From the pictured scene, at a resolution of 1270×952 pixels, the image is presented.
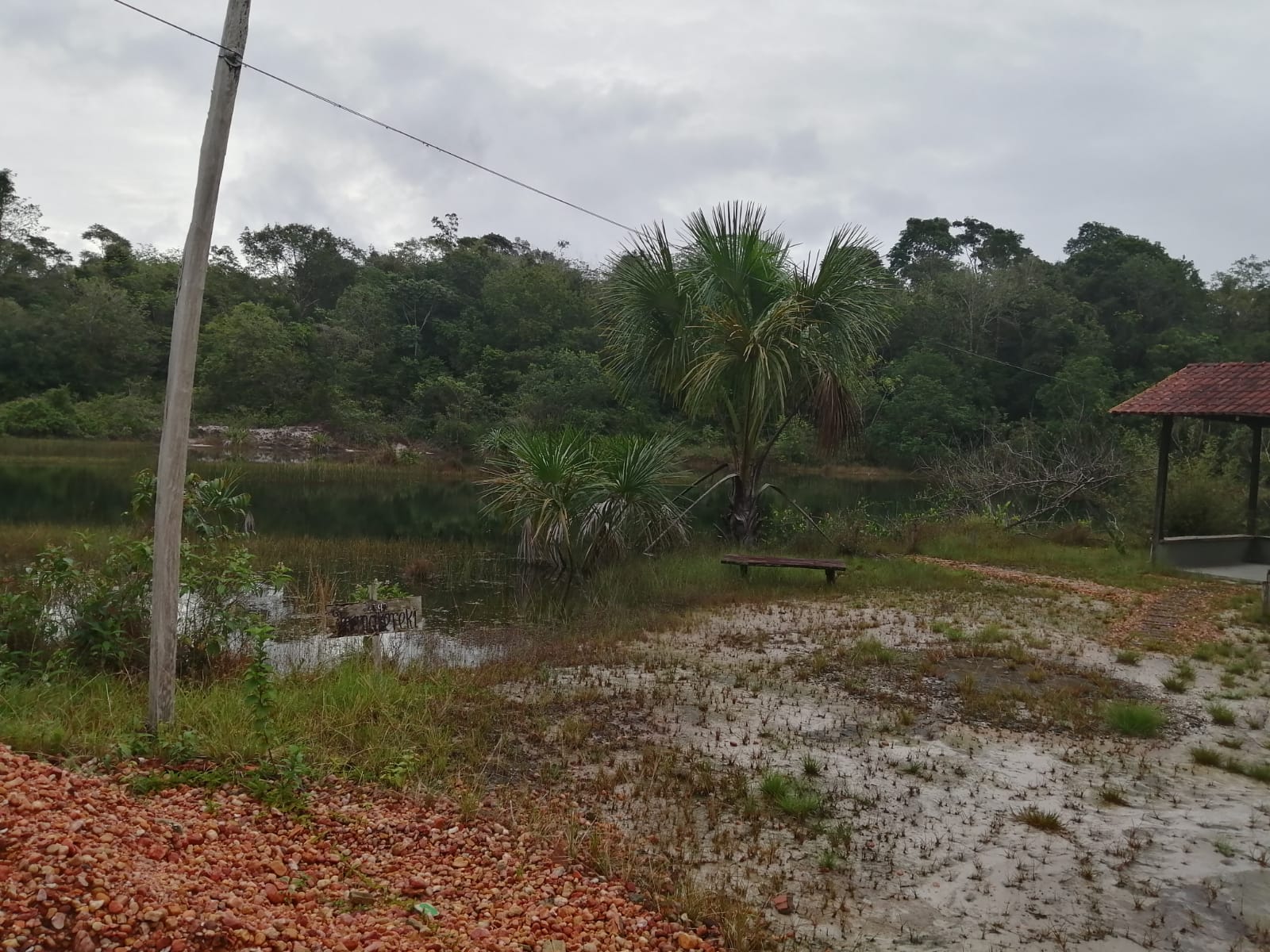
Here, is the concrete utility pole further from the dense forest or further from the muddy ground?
the dense forest

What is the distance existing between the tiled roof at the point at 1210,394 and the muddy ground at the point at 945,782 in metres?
5.73

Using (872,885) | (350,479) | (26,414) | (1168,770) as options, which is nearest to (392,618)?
(872,885)

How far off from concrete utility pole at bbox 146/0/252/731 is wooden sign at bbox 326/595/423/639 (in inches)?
71.8

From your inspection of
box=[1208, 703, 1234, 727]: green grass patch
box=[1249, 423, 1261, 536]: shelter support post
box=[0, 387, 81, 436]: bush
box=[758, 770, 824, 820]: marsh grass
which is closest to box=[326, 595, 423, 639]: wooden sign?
box=[758, 770, 824, 820]: marsh grass

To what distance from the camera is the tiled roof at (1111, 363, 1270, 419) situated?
13.3 m

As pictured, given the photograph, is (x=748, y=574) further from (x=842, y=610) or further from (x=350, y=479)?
(x=350, y=479)

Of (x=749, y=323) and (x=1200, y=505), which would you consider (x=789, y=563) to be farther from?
(x=1200, y=505)

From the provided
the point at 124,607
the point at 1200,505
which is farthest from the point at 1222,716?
the point at 1200,505

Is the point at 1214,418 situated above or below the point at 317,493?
above

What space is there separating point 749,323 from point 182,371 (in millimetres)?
10371

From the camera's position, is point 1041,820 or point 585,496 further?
point 585,496

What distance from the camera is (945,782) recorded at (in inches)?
206

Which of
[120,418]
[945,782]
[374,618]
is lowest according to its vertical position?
[945,782]

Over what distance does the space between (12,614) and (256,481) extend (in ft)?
69.7
